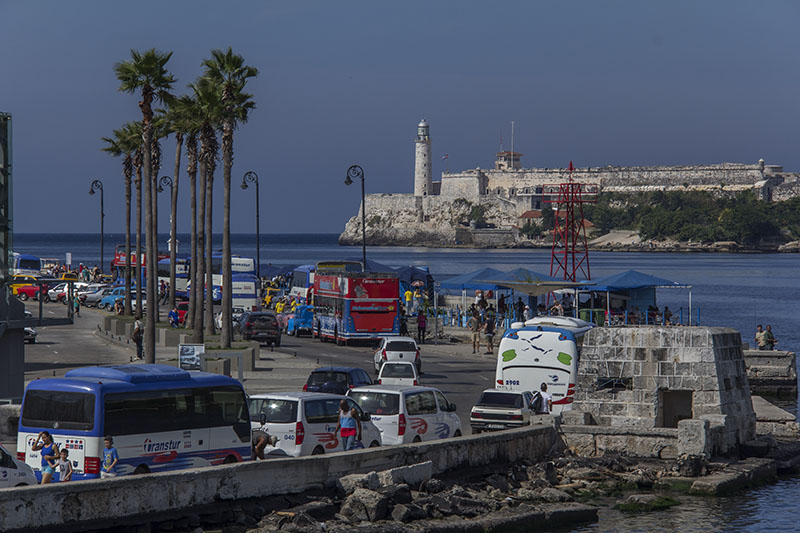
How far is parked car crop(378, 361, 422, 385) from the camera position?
33.1 m

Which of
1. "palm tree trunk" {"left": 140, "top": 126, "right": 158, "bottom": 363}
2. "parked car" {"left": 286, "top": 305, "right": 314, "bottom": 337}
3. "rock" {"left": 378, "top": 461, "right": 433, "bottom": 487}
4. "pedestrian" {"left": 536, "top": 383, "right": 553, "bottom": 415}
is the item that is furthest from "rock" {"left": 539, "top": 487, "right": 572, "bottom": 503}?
"parked car" {"left": 286, "top": 305, "right": 314, "bottom": 337}

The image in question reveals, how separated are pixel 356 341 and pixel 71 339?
13297 mm

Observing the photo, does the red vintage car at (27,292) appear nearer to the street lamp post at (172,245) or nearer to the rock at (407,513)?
the street lamp post at (172,245)

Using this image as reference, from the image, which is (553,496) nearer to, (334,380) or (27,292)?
(334,380)

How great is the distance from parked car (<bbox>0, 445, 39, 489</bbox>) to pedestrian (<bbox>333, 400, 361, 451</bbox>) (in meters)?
6.18

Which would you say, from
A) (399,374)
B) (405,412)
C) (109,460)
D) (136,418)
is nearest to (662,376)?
(405,412)

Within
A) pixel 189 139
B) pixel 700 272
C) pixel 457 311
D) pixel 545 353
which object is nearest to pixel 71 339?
pixel 189 139

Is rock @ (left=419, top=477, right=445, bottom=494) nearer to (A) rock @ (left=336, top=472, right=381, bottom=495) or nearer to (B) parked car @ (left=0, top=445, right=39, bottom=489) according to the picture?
(A) rock @ (left=336, top=472, right=381, bottom=495)

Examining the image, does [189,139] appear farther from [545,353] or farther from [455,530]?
[455,530]

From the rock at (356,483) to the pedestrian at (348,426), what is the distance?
1.57 m

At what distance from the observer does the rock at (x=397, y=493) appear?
19.7 m

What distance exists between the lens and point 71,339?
175ft

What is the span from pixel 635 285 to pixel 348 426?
122 feet

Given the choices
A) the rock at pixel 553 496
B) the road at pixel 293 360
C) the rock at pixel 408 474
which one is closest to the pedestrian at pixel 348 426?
the rock at pixel 408 474
